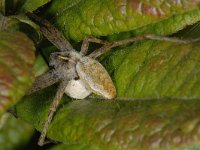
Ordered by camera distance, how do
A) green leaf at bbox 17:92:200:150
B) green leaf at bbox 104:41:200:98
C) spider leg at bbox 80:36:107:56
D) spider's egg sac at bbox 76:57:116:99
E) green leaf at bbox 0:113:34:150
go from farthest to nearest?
green leaf at bbox 0:113:34:150, spider leg at bbox 80:36:107:56, spider's egg sac at bbox 76:57:116:99, green leaf at bbox 104:41:200:98, green leaf at bbox 17:92:200:150

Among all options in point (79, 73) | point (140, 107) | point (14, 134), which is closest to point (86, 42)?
point (79, 73)

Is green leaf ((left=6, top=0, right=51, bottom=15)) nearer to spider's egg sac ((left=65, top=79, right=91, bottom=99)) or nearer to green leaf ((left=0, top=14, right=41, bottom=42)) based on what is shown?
green leaf ((left=0, top=14, right=41, bottom=42))

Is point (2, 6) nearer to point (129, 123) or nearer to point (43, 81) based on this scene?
point (43, 81)

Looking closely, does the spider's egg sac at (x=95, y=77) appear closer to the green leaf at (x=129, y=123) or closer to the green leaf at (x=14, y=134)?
the green leaf at (x=129, y=123)

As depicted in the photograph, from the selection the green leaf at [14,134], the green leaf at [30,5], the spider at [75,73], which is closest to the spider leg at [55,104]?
the spider at [75,73]

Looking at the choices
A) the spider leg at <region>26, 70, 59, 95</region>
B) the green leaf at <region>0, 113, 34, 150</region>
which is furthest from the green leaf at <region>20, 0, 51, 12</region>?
the green leaf at <region>0, 113, 34, 150</region>

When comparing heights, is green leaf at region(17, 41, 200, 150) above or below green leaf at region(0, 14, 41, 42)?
below

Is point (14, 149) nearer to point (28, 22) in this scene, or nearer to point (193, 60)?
point (28, 22)

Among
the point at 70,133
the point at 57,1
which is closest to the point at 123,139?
the point at 70,133
